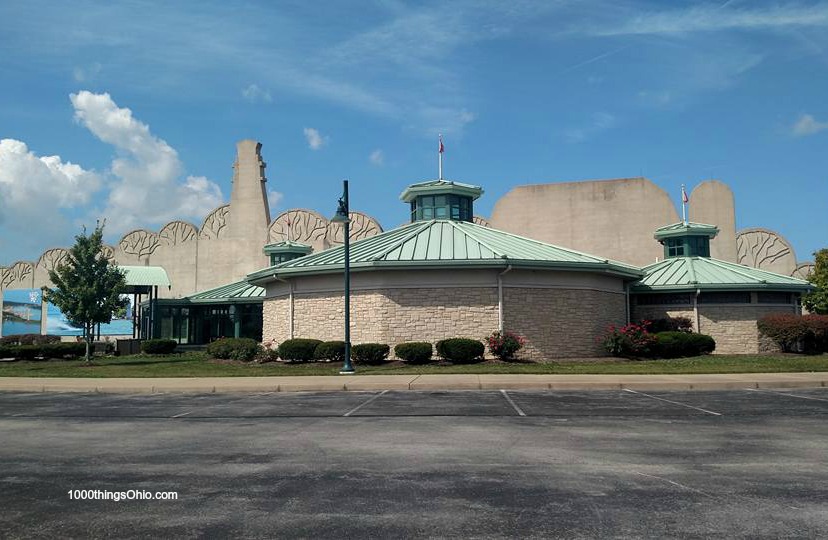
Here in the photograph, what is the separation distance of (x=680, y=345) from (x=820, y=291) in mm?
23782

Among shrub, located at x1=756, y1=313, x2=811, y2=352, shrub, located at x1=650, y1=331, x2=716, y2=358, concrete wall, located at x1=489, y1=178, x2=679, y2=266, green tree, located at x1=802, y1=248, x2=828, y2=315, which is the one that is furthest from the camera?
concrete wall, located at x1=489, y1=178, x2=679, y2=266

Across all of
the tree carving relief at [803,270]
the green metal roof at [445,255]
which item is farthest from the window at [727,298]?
the tree carving relief at [803,270]

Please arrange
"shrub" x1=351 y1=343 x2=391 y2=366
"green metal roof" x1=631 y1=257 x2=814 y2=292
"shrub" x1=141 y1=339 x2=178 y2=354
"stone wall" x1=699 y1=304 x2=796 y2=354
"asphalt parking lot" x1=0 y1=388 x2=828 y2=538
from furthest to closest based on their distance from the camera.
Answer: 1. "shrub" x1=141 y1=339 x2=178 y2=354
2. "green metal roof" x1=631 y1=257 x2=814 y2=292
3. "stone wall" x1=699 y1=304 x2=796 y2=354
4. "shrub" x1=351 y1=343 x2=391 y2=366
5. "asphalt parking lot" x1=0 y1=388 x2=828 y2=538

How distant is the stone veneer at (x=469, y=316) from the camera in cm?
2762

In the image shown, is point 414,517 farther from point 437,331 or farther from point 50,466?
point 437,331

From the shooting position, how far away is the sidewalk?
18641 mm

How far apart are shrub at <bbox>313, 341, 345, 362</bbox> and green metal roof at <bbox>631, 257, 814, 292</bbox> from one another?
53.1ft

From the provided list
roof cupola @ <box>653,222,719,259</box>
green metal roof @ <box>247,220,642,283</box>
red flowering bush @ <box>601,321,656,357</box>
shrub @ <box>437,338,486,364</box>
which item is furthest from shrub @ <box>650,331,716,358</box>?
roof cupola @ <box>653,222,719,259</box>

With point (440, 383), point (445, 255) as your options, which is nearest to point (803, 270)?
point (445, 255)

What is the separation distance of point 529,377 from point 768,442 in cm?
1066

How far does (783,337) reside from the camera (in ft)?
105

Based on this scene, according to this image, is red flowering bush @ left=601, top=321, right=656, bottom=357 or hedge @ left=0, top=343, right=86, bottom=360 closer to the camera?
red flowering bush @ left=601, top=321, right=656, bottom=357

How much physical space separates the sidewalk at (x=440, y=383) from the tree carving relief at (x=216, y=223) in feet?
120

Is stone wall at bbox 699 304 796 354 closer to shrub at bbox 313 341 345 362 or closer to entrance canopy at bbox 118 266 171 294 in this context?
shrub at bbox 313 341 345 362
